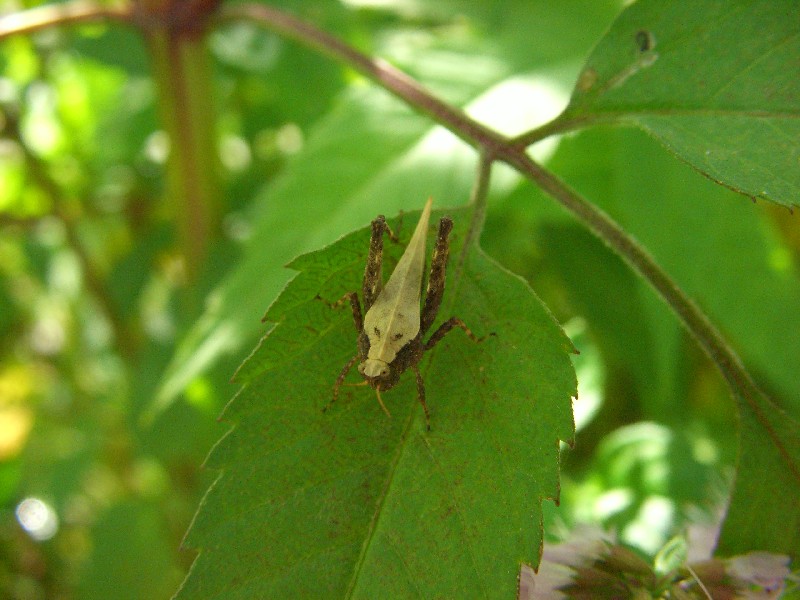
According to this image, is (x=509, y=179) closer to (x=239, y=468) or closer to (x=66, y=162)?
(x=239, y=468)

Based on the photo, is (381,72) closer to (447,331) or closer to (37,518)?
(447,331)

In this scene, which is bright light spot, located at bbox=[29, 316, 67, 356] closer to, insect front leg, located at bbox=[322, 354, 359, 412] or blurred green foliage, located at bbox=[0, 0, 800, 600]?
blurred green foliage, located at bbox=[0, 0, 800, 600]

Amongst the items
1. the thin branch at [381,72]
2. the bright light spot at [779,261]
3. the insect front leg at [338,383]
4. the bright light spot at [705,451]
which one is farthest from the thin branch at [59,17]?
the bright light spot at [705,451]

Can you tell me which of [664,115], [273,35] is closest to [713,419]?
[664,115]

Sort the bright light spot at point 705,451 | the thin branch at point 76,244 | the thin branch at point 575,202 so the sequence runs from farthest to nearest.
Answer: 1. the thin branch at point 76,244
2. the bright light spot at point 705,451
3. the thin branch at point 575,202

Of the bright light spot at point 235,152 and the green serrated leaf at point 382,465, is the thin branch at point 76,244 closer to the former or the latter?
the bright light spot at point 235,152

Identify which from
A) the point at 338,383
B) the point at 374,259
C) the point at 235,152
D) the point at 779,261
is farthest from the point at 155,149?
the point at 779,261
